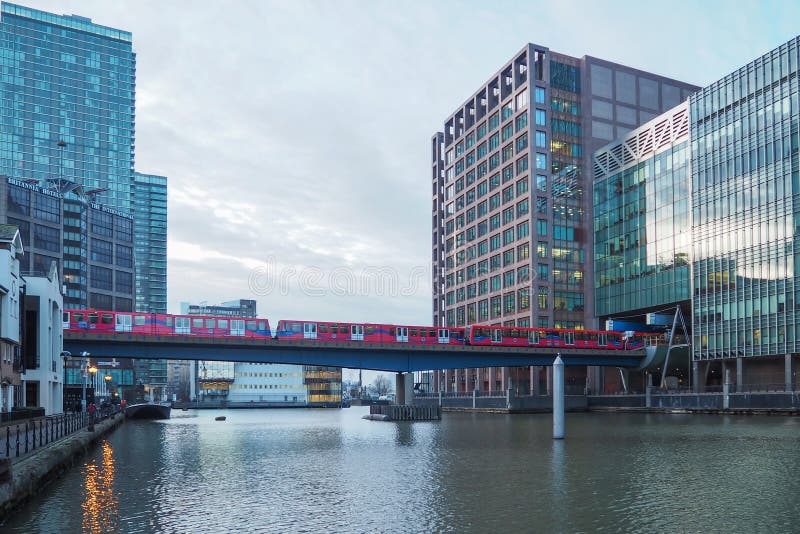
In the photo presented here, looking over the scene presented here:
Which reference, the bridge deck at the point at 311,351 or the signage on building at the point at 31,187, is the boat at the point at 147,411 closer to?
the bridge deck at the point at 311,351

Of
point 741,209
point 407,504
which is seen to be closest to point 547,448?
point 407,504

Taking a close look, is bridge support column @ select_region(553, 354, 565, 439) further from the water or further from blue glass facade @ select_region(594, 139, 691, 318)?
blue glass facade @ select_region(594, 139, 691, 318)

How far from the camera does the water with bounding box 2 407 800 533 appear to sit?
24.1 meters

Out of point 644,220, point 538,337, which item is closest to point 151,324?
point 538,337

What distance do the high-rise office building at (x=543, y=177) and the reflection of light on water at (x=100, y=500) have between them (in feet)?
379

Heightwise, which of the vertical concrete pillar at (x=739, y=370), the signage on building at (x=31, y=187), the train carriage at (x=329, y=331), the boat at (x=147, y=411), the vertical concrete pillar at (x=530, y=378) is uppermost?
the signage on building at (x=31, y=187)

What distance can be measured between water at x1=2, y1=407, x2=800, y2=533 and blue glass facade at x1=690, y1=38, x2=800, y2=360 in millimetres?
58573

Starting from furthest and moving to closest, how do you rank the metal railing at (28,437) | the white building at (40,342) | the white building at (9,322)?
the white building at (40,342) → the white building at (9,322) → the metal railing at (28,437)

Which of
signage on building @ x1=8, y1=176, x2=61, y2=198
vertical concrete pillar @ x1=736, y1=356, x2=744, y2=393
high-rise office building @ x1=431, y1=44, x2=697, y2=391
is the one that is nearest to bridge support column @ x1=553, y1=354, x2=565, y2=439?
vertical concrete pillar @ x1=736, y1=356, x2=744, y2=393

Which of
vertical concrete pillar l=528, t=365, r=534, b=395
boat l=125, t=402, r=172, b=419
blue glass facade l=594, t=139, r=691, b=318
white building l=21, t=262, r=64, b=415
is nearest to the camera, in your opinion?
white building l=21, t=262, r=64, b=415

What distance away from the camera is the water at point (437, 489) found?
78.9ft

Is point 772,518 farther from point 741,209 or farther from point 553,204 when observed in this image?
point 553,204

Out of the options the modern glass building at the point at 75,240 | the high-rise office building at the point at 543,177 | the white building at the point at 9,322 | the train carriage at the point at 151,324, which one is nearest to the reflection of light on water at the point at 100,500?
the white building at the point at 9,322

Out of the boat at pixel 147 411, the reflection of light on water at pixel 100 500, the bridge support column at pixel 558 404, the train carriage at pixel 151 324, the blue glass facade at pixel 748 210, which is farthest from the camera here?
the boat at pixel 147 411
